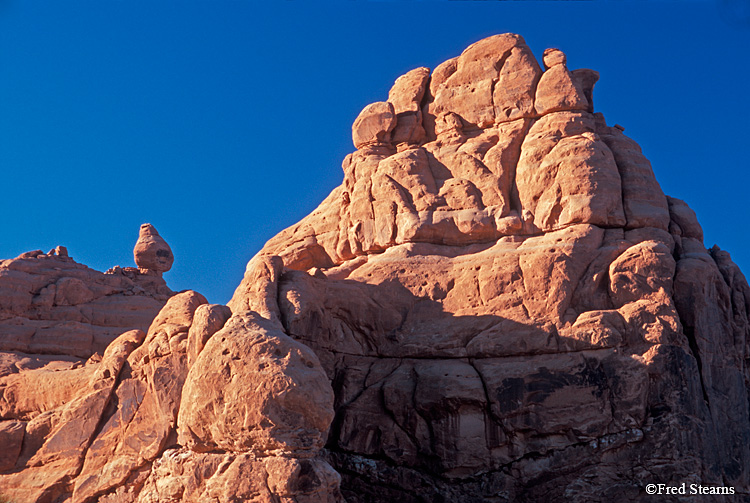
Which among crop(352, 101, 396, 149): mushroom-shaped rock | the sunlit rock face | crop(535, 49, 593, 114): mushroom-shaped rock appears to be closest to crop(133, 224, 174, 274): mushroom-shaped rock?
the sunlit rock face

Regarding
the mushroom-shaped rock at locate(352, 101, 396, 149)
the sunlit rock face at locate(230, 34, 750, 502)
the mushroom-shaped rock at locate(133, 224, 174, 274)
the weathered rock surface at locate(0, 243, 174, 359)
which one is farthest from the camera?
the mushroom-shaped rock at locate(133, 224, 174, 274)

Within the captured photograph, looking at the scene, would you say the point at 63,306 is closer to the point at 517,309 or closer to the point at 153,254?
the point at 153,254

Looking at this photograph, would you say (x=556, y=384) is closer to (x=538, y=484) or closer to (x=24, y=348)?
(x=538, y=484)

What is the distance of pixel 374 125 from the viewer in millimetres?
26328

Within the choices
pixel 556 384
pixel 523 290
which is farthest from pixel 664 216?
pixel 556 384

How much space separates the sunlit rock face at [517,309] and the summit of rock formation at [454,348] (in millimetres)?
55

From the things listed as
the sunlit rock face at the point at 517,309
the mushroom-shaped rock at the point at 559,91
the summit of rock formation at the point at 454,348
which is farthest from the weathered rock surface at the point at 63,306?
the mushroom-shaped rock at the point at 559,91

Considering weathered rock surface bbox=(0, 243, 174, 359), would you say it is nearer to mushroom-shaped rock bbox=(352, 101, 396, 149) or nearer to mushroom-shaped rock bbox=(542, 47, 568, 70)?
mushroom-shaped rock bbox=(352, 101, 396, 149)

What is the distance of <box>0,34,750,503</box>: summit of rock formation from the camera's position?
15.6 metres

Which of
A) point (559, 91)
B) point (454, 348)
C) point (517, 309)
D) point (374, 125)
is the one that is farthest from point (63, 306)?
point (559, 91)

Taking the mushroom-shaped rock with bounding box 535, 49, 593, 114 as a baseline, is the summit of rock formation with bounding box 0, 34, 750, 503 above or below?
below

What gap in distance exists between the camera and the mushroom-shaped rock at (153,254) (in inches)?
1567

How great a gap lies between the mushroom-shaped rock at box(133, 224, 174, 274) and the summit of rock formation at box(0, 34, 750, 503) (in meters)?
15.4

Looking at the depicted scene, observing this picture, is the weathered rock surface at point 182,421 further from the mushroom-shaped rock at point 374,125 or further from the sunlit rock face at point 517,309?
the mushroom-shaped rock at point 374,125
